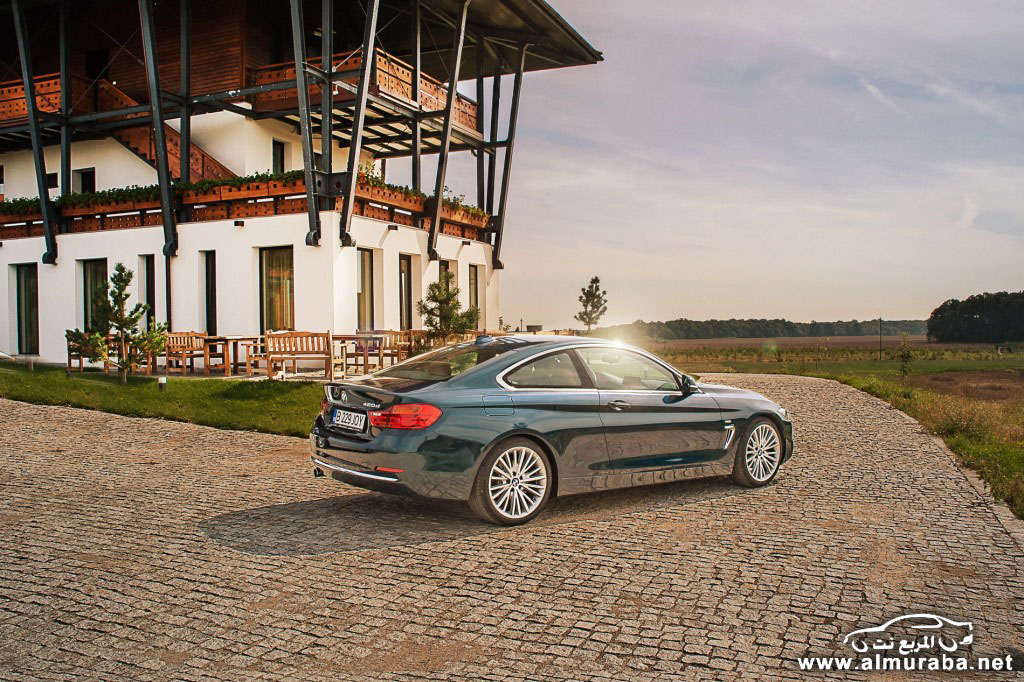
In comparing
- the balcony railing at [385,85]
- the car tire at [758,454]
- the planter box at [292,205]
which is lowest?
the car tire at [758,454]

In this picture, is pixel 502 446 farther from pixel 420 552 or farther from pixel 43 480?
pixel 43 480

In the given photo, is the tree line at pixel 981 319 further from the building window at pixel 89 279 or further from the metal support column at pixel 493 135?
the building window at pixel 89 279

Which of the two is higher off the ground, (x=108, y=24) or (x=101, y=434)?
(x=108, y=24)

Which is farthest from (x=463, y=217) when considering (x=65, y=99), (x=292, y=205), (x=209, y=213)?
(x=65, y=99)

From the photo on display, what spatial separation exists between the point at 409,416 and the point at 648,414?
2161mm

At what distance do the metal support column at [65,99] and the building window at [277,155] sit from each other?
18.8ft

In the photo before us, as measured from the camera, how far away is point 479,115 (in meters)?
27.8

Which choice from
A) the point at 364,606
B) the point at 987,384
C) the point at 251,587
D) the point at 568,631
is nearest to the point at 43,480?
the point at 251,587

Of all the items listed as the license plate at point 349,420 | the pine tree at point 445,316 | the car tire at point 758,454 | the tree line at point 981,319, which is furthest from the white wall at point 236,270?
the tree line at point 981,319

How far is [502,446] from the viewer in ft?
21.1

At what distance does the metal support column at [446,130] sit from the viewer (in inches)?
930

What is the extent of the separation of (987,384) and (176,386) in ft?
104

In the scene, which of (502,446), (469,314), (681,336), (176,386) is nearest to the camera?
(502,446)

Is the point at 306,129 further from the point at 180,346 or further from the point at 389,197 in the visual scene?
the point at 180,346
